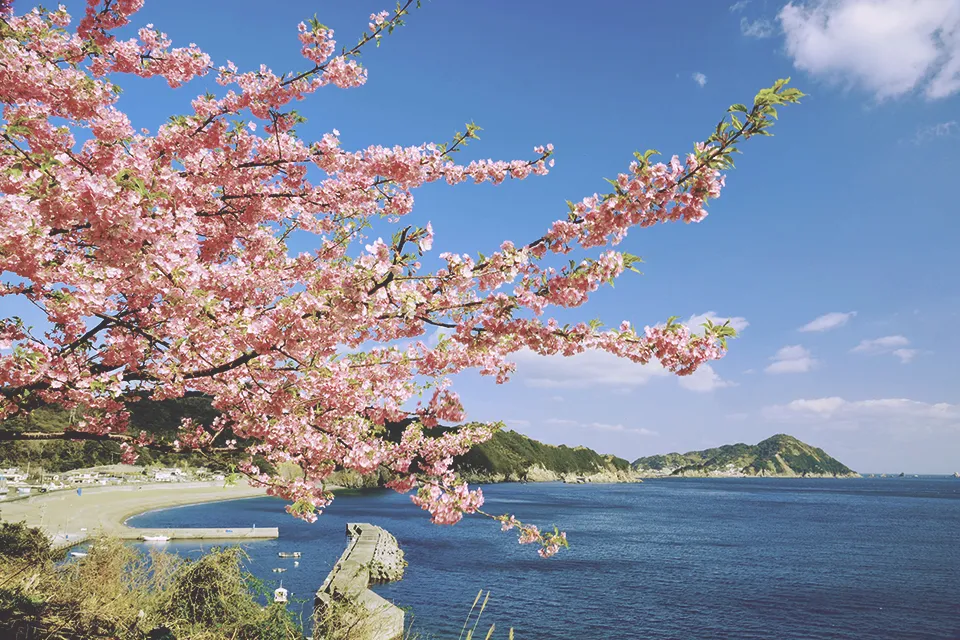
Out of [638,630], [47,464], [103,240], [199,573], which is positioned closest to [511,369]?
[103,240]

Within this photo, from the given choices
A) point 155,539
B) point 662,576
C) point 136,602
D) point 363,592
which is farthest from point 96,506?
point 136,602

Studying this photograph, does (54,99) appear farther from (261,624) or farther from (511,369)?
(261,624)

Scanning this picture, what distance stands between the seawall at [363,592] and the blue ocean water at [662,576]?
1.54 m

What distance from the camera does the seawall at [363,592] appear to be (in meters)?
9.98

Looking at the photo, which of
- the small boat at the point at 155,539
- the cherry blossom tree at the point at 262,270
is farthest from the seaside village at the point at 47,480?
the cherry blossom tree at the point at 262,270

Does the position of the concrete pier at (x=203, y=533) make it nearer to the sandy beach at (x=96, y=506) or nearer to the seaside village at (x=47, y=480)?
the sandy beach at (x=96, y=506)

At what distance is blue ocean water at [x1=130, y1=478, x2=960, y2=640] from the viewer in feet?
87.7

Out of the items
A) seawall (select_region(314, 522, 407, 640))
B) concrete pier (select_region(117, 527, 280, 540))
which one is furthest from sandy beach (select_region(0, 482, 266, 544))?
seawall (select_region(314, 522, 407, 640))

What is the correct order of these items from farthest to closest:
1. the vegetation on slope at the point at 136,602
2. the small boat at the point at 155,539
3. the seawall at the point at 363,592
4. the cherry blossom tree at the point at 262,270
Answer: the small boat at the point at 155,539 < the seawall at the point at 363,592 < the vegetation on slope at the point at 136,602 < the cherry blossom tree at the point at 262,270

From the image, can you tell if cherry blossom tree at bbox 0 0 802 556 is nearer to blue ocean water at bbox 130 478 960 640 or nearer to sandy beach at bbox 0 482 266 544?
blue ocean water at bbox 130 478 960 640

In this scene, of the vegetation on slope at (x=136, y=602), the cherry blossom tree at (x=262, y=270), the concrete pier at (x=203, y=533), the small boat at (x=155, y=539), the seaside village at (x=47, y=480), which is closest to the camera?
the cherry blossom tree at (x=262, y=270)

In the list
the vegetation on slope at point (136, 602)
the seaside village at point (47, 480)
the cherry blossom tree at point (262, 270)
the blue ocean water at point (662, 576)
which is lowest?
the blue ocean water at point (662, 576)

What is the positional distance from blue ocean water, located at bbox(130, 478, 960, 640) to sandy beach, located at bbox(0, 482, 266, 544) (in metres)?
3.96

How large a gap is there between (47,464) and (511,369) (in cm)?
11361
